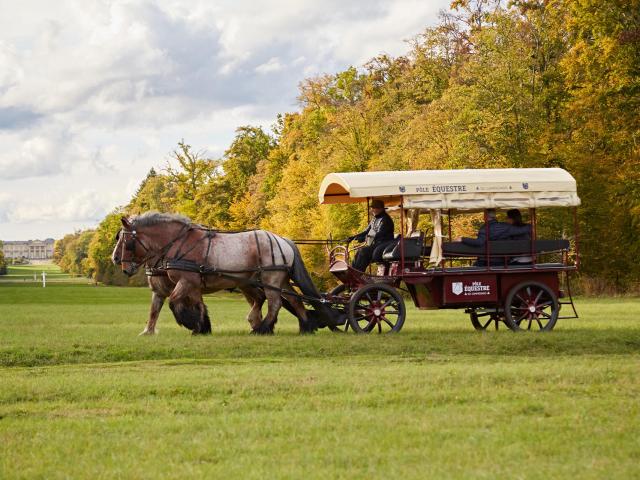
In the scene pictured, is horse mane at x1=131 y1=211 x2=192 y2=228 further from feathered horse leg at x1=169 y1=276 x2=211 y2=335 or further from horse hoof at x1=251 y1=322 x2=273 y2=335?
horse hoof at x1=251 y1=322 x2=273 y2=335

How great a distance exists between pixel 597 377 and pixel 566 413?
243 cm

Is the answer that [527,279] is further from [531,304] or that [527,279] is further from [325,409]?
[325,409]

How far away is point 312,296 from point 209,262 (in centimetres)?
199

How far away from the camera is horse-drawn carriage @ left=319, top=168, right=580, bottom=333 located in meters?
17.8

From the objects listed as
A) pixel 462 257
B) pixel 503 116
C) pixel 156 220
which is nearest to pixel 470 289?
pixel 462 257

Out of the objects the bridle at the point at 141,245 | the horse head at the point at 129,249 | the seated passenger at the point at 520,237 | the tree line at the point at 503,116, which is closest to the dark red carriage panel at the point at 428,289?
the seated passenger at the point at 520,237

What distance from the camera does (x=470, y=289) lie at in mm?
18141

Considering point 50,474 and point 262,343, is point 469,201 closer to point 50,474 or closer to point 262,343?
point 262,343

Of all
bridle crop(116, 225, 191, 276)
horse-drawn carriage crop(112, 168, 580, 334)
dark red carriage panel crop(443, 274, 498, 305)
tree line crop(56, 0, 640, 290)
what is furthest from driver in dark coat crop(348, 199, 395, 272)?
tree line crop(56, 0, 640, 290)

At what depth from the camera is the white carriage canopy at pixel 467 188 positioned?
17.7 meters

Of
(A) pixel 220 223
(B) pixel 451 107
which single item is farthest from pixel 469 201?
(A) pixel 220 223

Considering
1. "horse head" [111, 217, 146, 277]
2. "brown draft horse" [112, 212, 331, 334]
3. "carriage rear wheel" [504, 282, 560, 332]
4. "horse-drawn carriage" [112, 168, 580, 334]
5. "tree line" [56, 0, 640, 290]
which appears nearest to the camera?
"horse-drawn carriage" [112, 168, 580, 334]

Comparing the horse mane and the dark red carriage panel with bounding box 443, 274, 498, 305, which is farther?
the horse mane

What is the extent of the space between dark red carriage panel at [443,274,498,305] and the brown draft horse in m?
2.23
